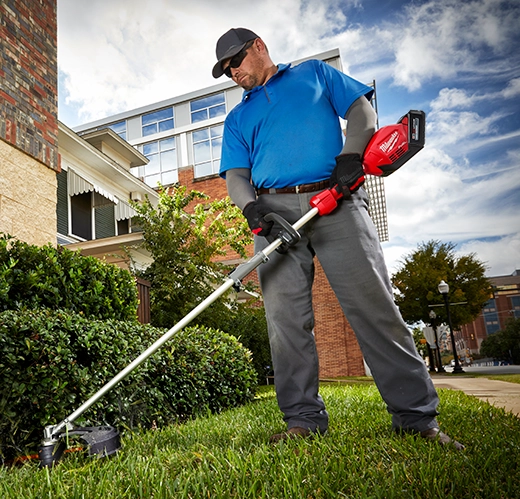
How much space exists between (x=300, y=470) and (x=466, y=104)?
64.6 ft

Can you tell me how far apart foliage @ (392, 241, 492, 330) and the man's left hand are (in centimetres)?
2333

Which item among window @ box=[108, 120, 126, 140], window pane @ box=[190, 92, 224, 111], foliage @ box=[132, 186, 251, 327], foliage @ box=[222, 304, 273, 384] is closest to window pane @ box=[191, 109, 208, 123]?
window pane @ box=[190, 92, 224, 111]

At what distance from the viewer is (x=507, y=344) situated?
57.3m

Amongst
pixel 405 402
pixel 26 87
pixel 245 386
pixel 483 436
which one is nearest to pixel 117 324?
pixel 245 386

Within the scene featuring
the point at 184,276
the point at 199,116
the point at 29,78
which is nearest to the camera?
the point at 29,78

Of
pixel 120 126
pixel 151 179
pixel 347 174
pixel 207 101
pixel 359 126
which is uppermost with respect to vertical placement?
pixel 120 126

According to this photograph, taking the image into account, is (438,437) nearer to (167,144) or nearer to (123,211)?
(123,211)

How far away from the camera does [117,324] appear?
4.05m

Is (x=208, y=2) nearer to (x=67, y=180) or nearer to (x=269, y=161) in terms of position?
(x=67, y=180)

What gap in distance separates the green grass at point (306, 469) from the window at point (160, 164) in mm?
22464

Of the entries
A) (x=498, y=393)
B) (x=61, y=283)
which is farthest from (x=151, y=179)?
(x=61, y=283)

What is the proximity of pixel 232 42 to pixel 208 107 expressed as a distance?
76.3ft

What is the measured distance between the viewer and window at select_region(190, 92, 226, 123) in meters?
24.8

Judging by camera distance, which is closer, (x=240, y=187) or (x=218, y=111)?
(x=240, y=187)
